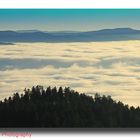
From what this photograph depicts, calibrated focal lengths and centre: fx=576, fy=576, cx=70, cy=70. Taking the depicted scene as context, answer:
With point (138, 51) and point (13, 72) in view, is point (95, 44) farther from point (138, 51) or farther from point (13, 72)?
point (13, 72)

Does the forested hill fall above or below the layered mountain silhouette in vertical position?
below

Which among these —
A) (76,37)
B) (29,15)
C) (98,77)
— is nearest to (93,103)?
(98,77)

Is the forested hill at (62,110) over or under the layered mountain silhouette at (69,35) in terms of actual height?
under

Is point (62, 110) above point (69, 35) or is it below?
below
